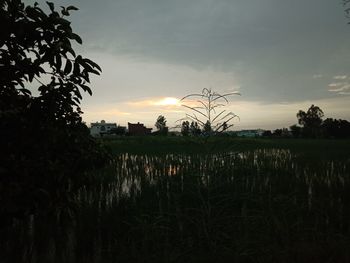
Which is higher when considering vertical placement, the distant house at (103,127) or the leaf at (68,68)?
the distant house at (103,127)

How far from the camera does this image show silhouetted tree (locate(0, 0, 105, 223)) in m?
4.48

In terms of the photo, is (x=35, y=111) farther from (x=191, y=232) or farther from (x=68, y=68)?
(x=191, y=232)

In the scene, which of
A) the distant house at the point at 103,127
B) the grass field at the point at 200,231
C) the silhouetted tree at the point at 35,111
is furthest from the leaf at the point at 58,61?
the distant house at the point at 103,127

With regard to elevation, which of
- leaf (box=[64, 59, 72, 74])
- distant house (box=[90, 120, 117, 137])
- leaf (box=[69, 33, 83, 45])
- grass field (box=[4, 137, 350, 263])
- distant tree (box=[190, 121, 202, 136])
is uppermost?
distant house (box=[90, 120, 117, 137])

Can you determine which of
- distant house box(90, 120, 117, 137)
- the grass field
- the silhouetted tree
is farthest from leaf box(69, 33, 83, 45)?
distant house box(90, 120, 117, 137)

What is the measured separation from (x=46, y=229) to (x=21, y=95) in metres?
2.81

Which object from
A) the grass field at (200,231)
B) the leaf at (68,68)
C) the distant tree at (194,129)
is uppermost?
the leaf at (68,68)

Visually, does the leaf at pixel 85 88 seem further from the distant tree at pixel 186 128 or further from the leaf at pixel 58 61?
the distant tree at pixel 186 128

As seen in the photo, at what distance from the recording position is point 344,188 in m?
11.0

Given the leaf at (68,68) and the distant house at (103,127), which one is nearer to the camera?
the leaf at (68,68)

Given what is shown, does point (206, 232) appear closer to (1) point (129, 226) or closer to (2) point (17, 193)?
(1) point (129, 226)

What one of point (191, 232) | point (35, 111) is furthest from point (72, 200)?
point (191, 232)

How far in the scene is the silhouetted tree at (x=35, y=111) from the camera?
14.7ft

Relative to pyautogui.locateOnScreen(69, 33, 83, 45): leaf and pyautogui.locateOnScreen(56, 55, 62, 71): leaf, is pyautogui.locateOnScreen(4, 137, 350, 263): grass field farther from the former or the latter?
pyautogui.locateOnScreen(69, 33, 83, 45): leaf
